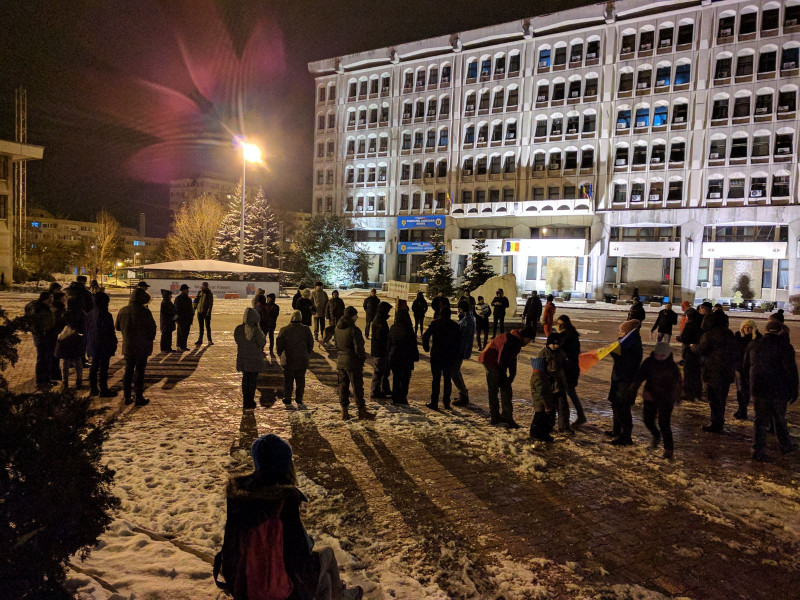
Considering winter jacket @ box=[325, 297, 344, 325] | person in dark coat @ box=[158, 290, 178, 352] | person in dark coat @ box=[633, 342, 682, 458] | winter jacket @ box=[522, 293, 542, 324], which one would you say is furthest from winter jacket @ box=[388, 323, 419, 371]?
winter jacket @ box=[522, 293, 542, 324]

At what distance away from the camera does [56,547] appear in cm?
253

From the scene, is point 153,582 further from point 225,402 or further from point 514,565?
point 225,402

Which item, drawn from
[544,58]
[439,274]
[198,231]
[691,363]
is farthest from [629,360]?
[198,231]

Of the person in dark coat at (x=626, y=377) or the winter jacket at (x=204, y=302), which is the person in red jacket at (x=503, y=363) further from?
the winter jacket at (x=204, y=302)

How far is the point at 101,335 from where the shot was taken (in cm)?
910

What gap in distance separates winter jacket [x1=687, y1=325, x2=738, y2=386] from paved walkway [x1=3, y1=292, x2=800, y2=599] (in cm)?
89

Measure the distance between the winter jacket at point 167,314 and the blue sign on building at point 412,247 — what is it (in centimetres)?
4149

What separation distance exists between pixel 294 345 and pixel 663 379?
5311 mm

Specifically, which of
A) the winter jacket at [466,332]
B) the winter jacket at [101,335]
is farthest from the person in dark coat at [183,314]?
the winter jacket at [466,332]

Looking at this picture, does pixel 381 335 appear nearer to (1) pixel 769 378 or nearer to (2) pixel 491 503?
(2) pixel 491 503

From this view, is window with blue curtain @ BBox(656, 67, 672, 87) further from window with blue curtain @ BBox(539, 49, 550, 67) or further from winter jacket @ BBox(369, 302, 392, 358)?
winter jacket @ BBox(369, 302, 392, 358)

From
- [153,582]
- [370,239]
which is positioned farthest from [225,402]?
[370,239]

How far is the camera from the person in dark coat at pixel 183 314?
13.9 meters

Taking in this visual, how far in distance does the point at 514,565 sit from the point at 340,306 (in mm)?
11356
